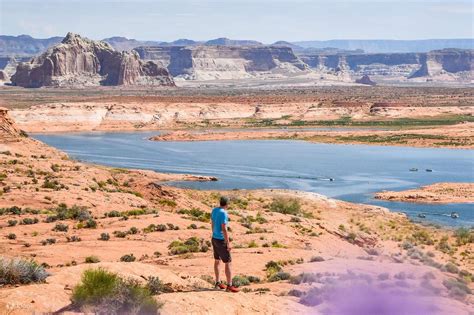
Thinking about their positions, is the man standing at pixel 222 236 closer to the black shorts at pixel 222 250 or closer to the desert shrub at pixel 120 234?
the black shorts at pixel 222 250

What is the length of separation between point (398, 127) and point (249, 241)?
253 ft

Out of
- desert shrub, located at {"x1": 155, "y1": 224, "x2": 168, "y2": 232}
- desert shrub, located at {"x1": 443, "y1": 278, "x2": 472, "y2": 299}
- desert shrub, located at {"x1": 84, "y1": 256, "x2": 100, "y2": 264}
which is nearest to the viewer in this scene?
desert shrub, located at {"x1": 443, "y1": 278, "x2": 472, "y2": 299}

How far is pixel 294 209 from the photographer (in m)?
34.6

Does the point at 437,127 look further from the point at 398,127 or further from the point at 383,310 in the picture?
the point at 383,310

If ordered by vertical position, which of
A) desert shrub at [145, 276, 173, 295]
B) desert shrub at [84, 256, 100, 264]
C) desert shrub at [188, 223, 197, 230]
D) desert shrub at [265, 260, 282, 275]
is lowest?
desert shrub at [188, 223, 197, 230]

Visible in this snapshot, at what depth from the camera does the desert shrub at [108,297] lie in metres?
10.4

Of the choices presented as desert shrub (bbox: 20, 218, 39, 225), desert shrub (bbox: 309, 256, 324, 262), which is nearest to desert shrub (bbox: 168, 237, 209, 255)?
desert shrub (bbox: 309, 256, 324, 262)

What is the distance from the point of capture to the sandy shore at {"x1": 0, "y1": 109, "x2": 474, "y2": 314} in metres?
11.9

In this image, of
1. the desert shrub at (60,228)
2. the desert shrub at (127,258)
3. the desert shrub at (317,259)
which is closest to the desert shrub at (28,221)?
the desert shrub at (60,228)

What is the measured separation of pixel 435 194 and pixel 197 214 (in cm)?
2043

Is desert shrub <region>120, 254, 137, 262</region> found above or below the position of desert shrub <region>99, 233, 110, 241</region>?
above

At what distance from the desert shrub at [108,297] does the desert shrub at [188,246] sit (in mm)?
8362

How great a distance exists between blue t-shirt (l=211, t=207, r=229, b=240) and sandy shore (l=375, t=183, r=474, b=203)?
31531mm

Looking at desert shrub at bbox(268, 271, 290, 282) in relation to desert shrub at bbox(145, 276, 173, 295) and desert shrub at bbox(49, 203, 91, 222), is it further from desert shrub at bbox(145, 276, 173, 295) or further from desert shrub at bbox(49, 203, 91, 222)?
desert shrub at bbox(49, 203, 91, 222)
